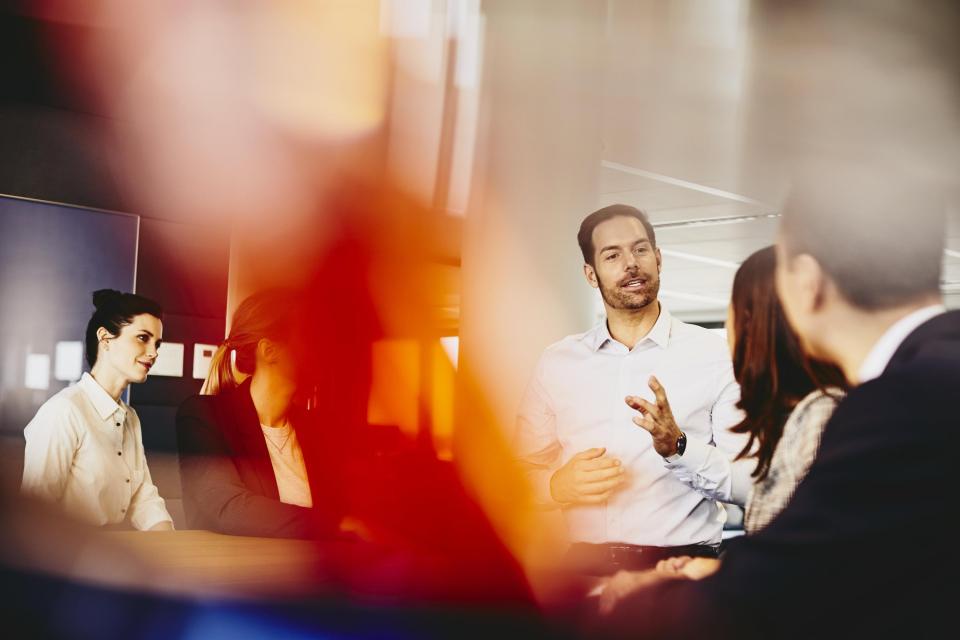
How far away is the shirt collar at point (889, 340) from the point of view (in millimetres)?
1262

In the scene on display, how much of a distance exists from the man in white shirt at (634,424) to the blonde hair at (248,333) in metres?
0.62

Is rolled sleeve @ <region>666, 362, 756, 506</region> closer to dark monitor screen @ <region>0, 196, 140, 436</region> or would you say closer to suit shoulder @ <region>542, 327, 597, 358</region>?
suit shoulder @ <region>542, 327, 597, 358</region>

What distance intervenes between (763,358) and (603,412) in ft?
1.11

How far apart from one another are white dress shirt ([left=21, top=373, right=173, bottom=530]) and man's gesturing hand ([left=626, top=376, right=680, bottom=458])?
1.01 metres

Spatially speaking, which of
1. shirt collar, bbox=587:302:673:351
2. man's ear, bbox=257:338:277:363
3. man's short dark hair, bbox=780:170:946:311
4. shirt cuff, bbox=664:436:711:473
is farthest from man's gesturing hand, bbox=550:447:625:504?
man's ear, bbox=257:338:277:363

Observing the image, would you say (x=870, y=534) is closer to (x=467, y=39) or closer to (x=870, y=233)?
(x=870, y=233)

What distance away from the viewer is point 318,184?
205cm

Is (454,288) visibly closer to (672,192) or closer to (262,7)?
(672,192)

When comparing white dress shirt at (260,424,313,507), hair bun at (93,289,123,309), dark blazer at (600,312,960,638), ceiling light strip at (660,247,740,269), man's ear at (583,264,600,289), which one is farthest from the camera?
white dress shirt at (260,424,313,507)

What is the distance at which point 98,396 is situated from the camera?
6.05 feet

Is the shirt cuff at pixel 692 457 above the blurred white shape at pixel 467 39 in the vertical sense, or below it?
below

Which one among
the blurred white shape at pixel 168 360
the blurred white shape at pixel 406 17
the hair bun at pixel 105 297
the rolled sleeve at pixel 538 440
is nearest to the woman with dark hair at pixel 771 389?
the rolled sleeve at pixel 538 440

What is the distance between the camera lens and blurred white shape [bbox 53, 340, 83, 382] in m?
1.82

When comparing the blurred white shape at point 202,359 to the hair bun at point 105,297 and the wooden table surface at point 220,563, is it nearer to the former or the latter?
the hair bun at point 105,297
